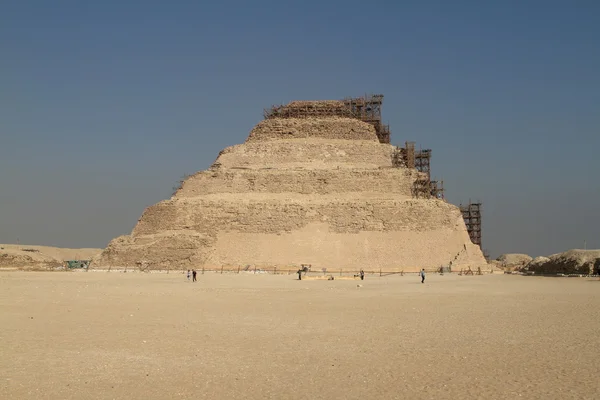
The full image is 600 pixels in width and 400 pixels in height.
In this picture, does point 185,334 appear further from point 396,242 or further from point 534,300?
A: point 396,242

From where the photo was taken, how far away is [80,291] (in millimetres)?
22938

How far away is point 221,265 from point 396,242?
11338mm

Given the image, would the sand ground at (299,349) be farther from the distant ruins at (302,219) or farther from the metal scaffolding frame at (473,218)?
the metal scaffolding frame at (473,218)

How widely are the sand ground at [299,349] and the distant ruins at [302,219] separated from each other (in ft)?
71.0

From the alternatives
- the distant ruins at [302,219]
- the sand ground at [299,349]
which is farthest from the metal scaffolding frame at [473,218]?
the sand ground at [299,349]

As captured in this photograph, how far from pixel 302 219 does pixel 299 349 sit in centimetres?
3255

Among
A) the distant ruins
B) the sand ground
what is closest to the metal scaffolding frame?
the distant ruins

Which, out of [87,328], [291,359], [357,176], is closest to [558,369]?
[291,359]

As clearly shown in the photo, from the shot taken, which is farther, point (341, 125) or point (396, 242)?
point (341, 125)

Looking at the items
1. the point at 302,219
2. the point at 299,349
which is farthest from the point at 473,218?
the point at 299,349

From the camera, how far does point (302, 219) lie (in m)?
43.2

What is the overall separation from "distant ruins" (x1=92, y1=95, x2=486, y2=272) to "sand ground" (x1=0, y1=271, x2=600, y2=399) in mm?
21634

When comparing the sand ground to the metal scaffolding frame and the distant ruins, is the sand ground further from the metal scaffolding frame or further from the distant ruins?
the metal scaffolding frame

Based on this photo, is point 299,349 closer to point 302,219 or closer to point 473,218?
point 302,219
